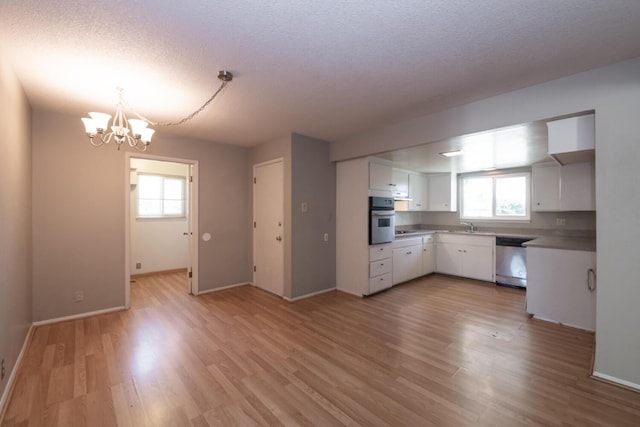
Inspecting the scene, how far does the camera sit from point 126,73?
2.20 metres

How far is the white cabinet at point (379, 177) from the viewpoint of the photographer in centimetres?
409

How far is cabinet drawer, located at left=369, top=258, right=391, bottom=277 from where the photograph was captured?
4074 mm

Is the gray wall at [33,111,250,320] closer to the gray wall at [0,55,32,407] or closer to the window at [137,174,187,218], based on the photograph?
the gray wall at [0,55,32,407]

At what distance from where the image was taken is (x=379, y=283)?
4.19m

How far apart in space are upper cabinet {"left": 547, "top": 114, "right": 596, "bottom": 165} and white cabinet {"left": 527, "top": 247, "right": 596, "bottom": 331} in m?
1.27

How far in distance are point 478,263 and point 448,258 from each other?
0.55 metres

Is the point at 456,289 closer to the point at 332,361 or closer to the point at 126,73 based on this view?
the point at 332,361

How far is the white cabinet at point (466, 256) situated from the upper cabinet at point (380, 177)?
1.85 m

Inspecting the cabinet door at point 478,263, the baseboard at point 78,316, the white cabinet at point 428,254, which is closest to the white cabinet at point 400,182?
the white cabinet at point 428,254

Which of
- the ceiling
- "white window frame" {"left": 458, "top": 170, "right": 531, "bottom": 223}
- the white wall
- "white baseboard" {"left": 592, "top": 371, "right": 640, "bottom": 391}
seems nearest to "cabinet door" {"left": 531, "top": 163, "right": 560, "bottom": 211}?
"white window frame" {"left": 458, "top": 170, "right": 531, "bottom": 223}

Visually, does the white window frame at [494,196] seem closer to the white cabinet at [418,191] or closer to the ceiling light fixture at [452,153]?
the white cabinet at [418,191]

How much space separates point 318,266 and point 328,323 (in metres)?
1.20

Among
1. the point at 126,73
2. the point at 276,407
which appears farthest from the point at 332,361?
the point at 126,73

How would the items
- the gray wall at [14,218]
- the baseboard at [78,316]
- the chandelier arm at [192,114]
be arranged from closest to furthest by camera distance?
the gray wall at [14,218]
the chandelier arm at [192,114]
the baseboard at [78,316]
